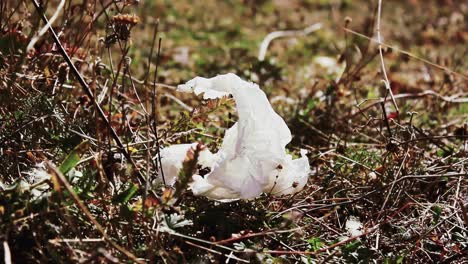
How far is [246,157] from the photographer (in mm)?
1731

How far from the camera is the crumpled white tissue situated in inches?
66.3

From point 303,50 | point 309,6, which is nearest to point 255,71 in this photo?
point 303,50

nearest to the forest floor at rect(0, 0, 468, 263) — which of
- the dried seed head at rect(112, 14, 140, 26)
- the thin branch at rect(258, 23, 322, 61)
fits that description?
the dried seed head at rect(112, 14, 140, 26)

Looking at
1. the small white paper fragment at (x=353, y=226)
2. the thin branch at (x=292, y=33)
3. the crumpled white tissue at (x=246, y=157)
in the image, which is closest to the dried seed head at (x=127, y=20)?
the crumpled white tissue at (x=246, y=157)

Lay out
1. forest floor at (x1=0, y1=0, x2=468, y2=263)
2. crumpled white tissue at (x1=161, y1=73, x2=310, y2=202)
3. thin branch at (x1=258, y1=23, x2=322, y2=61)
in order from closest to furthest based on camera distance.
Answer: forest floor at (x1=0, y1=0, x2=468, y2=263) → crumpled white tissue at (x1=161, y1=73, x2=310, y2=202) → thin branch at (x1=258, y1=23, x2=322, y2=61)

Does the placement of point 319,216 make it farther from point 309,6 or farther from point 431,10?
point 431,10

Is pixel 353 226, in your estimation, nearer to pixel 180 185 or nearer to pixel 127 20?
pixel 180 185

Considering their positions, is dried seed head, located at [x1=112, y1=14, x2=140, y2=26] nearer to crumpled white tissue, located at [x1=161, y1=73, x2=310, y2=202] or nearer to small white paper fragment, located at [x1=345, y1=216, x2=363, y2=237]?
crumpled white tissue, located at [x1=161, y1=73, x2=310, y2=202]

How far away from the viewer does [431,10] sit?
5.41 meters

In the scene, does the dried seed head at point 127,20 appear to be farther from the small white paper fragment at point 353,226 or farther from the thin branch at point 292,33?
the thin branch at point 292,33

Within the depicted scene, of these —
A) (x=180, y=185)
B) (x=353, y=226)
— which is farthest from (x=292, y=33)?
(x=180, y=185)

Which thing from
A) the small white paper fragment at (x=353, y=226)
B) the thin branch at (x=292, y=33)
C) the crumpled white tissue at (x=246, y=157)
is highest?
the crumpled white tissue at (x=246, y=157)

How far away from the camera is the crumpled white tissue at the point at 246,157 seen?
1.68m

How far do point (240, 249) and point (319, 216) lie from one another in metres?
0.45
